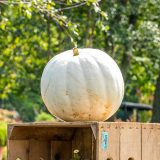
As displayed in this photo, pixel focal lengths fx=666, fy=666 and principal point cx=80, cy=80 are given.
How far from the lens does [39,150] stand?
16.7 ft

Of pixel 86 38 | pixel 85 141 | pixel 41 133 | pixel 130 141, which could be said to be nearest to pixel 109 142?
pixel 130 141

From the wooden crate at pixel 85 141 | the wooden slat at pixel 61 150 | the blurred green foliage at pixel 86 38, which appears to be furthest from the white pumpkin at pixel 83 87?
the blurred green foliage at pixel 86 38

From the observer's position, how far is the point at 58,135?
513cm

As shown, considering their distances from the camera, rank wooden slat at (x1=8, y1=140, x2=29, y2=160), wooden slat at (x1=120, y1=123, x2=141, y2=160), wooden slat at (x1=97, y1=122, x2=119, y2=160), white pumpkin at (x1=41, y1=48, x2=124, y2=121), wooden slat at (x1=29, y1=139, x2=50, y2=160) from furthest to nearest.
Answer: wooden slat at (x1=29, y1=139, x2=50, y2=160) → wooden slat at (x1=8, y1=140, x2=29, y2=160) → white pumpkin at (x1=41, y1=48, x2=124, y2=121) → wooden slat at (x1=120, y1=123, x2=141, y2=160) → wooden slat at (x1=97, y1=122, x2=119, y2=160)

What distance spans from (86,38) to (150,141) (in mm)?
10242

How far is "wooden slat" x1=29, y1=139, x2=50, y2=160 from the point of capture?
504cm

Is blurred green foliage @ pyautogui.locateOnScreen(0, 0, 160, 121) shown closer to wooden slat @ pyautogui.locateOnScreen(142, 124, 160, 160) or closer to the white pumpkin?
the white pumpkin

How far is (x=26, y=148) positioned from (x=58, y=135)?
283 mm

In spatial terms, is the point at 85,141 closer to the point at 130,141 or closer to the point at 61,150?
the point at 61,150

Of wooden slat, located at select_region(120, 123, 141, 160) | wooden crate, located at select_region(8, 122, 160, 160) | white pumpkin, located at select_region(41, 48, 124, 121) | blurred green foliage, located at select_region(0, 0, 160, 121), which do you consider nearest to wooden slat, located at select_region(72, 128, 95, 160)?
wooden crate, located at select_region(8, 122, 160, 160)

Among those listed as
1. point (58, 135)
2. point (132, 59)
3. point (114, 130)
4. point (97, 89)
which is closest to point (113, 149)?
point (114, 130)

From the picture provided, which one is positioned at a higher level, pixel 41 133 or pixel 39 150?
pixel 41 133

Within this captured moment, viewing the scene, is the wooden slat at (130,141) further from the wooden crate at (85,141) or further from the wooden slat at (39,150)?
the wooden slat at (39,150)

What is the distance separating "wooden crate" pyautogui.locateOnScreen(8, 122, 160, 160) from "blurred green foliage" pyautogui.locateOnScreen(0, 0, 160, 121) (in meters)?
6.14
